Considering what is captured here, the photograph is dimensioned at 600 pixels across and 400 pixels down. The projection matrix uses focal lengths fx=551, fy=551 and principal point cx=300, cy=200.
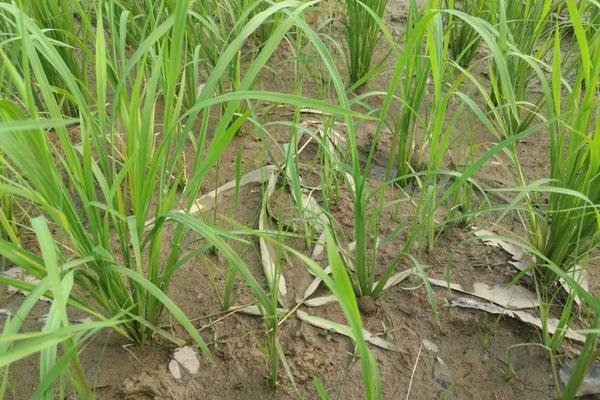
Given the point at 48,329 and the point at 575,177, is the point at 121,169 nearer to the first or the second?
the point at 48,329

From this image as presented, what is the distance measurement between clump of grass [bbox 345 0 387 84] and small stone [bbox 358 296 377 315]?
576 mm

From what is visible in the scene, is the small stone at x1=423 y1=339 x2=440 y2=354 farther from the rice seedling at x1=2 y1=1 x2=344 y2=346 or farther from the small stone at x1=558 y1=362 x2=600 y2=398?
the rice seedling at x1=2 y1=1 x2=344 y2=346

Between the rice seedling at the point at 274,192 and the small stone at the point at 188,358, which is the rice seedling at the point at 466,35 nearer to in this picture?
the rice seedling at the point at 274,192

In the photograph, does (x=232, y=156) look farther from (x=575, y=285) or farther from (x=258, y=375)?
(x=575, y=285)

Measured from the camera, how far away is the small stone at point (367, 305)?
0.91 metres

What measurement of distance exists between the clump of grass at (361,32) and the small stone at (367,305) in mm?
576

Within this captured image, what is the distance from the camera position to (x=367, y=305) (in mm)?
911

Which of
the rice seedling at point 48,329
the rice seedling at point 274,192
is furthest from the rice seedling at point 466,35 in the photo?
the rice seedling at point 48,329

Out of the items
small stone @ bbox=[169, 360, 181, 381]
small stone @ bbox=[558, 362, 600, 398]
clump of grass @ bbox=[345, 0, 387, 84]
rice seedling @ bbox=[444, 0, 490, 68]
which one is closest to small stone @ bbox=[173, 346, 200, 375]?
small stone @ bbox=[169, 360, 181, 381]

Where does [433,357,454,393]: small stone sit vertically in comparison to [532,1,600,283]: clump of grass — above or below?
below

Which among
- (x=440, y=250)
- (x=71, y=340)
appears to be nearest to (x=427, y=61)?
(x=440, y=250)

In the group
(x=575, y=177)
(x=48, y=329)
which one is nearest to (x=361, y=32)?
(x=575, y=177)

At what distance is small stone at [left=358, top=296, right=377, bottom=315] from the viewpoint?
0.91 metres

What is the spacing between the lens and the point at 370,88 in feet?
4.57
